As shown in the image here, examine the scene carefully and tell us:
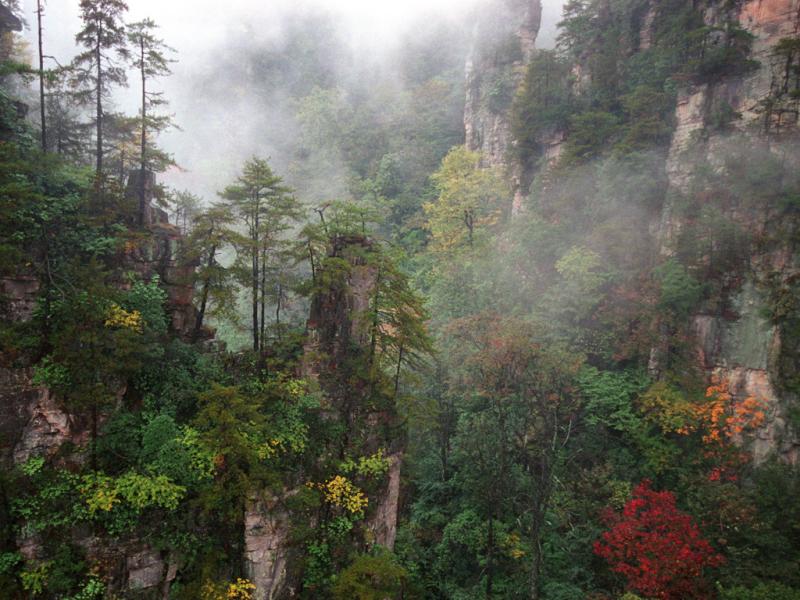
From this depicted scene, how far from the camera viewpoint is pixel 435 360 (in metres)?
20.2

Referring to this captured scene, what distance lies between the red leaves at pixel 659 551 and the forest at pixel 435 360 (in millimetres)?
84

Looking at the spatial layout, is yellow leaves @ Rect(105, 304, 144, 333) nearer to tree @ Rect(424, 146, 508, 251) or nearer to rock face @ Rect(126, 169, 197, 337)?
rock face @ Rect(126, 169, 197, 337)

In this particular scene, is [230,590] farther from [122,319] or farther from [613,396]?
[613,396]

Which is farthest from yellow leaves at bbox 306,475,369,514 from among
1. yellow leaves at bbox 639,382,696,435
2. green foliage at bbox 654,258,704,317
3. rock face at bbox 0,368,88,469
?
green foliage at bbox 654,258,704,317

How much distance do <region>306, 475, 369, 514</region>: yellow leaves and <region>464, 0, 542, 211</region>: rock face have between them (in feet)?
91.4

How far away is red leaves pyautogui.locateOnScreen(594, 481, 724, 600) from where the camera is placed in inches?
567

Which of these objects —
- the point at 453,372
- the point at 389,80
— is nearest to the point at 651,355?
the point at 453,372

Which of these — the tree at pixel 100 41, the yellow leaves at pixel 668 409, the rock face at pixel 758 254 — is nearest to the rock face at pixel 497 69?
the rock face at pixel 758 254

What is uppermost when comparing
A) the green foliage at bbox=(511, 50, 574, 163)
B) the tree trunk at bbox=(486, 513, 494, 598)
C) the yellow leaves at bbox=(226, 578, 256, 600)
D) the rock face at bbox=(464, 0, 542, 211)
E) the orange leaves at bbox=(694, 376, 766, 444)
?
the rock face at bbox=(464, 0, 542, 211)

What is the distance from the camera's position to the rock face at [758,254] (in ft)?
57.1

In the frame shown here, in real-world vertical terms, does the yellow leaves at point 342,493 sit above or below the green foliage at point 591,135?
below

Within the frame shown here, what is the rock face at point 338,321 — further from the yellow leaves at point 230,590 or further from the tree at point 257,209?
the yellow leaves at point 230,590

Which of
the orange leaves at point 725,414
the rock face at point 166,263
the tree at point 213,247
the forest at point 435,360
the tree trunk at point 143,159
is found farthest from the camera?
the orange leaves at point 725,414

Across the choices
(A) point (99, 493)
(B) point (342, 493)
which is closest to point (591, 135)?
(B) point (342, 493)
